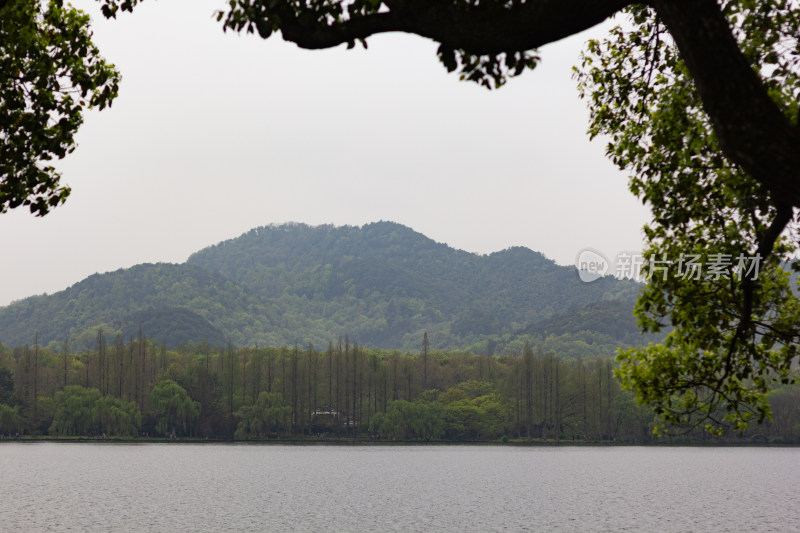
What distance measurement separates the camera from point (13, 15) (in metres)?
11.1

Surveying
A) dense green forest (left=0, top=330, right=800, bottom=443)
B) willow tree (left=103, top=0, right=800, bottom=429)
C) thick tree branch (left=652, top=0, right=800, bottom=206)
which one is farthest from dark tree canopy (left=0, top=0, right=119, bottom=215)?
dense green forest (left=0, top=330, right=800, bottom=443)

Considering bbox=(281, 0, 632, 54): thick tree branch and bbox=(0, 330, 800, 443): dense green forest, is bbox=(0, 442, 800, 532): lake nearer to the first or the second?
bbox=(0, 330, 800, 443): dense green forest

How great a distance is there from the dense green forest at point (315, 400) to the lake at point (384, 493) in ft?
40.4

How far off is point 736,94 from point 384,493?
50.7 m

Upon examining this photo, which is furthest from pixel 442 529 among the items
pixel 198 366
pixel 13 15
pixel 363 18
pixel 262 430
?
pixel 198 366

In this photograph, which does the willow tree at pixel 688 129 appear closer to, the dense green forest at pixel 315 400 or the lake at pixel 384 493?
the lake at pixel 384 493

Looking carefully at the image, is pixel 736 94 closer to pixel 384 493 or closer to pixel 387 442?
pixel 384 493

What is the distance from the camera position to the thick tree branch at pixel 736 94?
621 cm

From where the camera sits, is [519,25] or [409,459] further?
[409,459]

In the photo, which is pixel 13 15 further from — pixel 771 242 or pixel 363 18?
pixel 771 242

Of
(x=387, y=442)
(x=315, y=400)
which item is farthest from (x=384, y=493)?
(x=387, y=442)

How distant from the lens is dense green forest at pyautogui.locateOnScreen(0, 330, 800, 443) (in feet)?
348

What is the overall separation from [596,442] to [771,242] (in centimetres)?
11400

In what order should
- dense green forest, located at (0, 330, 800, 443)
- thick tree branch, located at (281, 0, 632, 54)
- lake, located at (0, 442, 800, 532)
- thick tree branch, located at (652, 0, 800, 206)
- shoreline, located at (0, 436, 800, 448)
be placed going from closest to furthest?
thick tree branch, located at (652, 0, 800, 206) < thick tree branch, located at (281, 0, 632, 54) < lake, located at (0, 442, 800, 532) < dense green forest, located at (0, 330, 800, 443) < shoreline, located at (0, 436, 800, 448)
